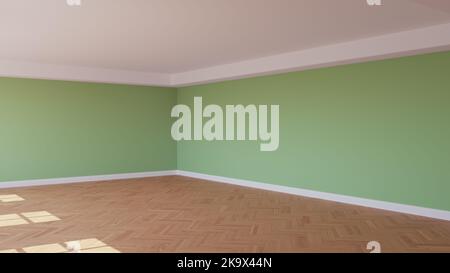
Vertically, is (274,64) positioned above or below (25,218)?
above

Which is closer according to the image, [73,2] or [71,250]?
[71,250]

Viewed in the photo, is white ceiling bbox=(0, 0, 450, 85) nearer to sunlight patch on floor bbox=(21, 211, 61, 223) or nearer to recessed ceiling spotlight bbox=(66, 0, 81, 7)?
recessed ceiling spotlight bbox=(66, 0, 81, 7)

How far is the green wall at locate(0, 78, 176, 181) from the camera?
6734 mm

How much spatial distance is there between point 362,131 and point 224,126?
2811 mm

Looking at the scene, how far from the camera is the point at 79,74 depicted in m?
7.02

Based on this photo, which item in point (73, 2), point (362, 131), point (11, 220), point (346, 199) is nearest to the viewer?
point (73, 2)

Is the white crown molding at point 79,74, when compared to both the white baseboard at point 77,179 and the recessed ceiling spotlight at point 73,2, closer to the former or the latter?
the white baseboard at point 77,179

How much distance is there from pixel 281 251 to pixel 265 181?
3354 millimetres

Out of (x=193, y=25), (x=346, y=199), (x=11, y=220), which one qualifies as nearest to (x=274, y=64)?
(x=193, y=25)

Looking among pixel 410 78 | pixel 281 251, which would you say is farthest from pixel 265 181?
pixel 281 251

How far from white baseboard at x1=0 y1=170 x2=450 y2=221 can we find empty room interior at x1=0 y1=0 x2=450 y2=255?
19mm

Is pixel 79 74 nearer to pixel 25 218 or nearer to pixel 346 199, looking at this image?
pixel 25 218
